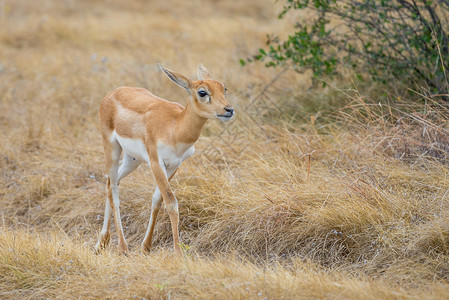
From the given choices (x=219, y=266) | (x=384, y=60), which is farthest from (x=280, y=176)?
(x=384, y=60)

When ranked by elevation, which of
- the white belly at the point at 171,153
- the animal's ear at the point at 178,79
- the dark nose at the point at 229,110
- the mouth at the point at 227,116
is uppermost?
the animal's ear at the point at 178,79

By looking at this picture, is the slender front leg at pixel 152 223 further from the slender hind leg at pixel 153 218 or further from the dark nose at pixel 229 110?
the dark nose at pixel 229 110

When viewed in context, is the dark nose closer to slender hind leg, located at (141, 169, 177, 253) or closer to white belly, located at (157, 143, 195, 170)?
white belly, located at (157, 143, 195, 170)

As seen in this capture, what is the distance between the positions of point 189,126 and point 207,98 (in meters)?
0.27

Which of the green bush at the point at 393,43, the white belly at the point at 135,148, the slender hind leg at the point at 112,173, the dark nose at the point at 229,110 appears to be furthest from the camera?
the green bush at the point at 393,43

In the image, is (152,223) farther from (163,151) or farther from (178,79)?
(178,79)

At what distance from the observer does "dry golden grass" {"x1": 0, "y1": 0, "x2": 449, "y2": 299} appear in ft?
12.5

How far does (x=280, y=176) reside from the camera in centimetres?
Answer: 523

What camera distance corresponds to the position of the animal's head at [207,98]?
4.10m

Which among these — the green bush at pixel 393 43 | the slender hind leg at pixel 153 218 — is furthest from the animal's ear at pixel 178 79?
the green bush at pixel 393 43

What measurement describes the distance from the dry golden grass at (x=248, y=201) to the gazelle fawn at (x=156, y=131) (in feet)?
1.15

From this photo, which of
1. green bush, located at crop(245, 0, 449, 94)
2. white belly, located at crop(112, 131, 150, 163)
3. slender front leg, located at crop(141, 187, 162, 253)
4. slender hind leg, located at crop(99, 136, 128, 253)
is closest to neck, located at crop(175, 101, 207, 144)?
white belly, located at crop(112, 131, 150, 163)

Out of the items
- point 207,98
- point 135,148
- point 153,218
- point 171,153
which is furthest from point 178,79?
point 153,218

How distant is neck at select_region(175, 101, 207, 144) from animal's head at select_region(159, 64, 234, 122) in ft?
0.23
